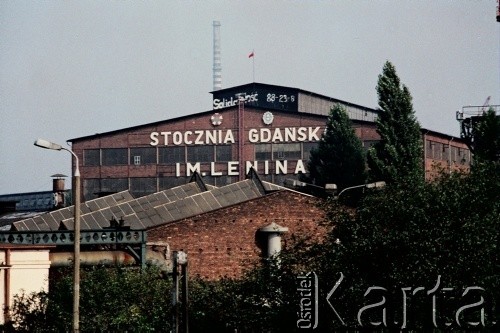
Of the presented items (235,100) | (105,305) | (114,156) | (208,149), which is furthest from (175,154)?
(105,305)

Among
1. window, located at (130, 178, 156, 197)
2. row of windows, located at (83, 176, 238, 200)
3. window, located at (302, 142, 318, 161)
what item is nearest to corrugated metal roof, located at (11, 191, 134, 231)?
row of windows, located at (83, 176, 238, 200)

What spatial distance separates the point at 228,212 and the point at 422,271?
75.4 ft

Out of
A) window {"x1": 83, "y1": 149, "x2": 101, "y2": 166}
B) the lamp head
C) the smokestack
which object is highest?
the smokestack

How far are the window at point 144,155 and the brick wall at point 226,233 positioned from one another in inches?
1674

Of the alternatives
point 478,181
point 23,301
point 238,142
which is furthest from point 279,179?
point 478,181

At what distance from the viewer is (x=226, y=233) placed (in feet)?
174

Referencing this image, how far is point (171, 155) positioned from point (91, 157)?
22.3ft

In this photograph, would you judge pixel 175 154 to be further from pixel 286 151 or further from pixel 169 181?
pixel 286 151

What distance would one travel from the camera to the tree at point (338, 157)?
83250mm

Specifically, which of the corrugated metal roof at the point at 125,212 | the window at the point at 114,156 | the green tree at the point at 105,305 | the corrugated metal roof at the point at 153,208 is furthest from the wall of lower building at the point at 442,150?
the green tree at the point at 105,305

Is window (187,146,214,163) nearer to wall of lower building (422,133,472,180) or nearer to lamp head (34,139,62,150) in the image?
wall of lower building (422,133,472,180)

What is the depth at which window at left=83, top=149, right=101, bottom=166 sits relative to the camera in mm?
95812

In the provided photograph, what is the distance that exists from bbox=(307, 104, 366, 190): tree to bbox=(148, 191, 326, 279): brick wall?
27.5 meters

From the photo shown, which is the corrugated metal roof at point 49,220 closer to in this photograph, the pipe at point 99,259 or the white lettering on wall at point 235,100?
the pipe at point 99,259
